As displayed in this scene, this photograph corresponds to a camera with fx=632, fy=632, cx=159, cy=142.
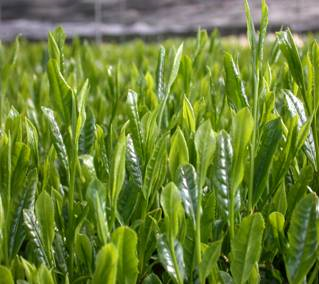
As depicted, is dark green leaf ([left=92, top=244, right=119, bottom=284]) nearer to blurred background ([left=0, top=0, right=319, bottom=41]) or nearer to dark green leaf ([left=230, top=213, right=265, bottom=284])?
dark green leaf ([left=230, top=213, right=265, bottom=284])

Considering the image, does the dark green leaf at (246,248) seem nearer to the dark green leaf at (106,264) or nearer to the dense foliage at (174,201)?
the dense foliage at (174,201)

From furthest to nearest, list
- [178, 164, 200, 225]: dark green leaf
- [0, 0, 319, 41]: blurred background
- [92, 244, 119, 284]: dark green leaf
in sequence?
[0, 0, 319, 41]: blurred background < [178, 164, 200, 225]: dark green leaf < [92, 244, 119, 284]: dark green leaf

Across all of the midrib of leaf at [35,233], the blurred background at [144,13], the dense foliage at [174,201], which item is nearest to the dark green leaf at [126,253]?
the dense foliage at [174,201]

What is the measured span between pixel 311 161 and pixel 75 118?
0.29 metres

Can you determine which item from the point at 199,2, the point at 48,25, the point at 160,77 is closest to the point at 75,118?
the point at 160,77

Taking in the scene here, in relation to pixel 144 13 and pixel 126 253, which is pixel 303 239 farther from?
pixel 144 13

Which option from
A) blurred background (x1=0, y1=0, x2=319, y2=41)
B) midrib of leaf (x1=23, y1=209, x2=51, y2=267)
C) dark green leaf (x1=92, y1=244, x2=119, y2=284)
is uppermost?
dark green leaf (x1=92, y1=244, x2=119, y2=284)

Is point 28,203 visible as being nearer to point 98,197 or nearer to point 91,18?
point 98,197

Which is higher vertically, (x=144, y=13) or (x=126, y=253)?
(x=126, y=253)

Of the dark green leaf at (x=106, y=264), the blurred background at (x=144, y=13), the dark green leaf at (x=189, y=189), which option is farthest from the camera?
the blurred background at (x=144, y=13)

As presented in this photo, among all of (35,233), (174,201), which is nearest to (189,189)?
(174,201)

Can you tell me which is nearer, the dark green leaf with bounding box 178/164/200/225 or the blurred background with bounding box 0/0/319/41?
the dark green leaf with bounding box 178/164/200/225

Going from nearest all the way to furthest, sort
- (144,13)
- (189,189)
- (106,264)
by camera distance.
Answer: (106,264)
(189,189)
(144,13)

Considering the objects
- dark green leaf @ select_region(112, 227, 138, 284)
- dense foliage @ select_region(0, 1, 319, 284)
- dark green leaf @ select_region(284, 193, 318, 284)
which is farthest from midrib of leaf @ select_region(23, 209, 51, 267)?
dark green leaf @ select_region(284, 193, 318, 284)
